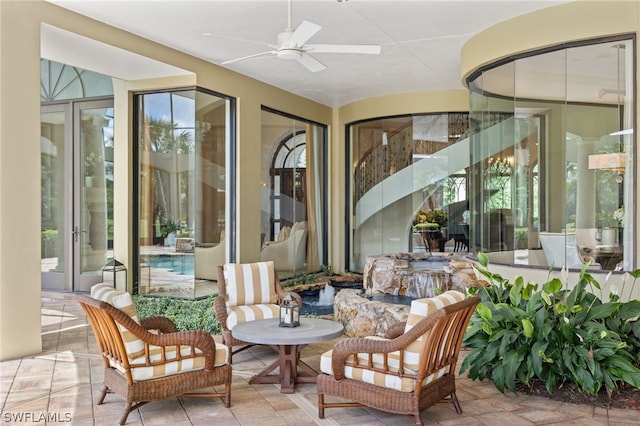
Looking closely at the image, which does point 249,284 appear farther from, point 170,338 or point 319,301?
point 319,301

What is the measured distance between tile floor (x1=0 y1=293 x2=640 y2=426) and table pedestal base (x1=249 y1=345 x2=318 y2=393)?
0.06 metres

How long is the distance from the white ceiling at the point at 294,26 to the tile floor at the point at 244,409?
323 cm

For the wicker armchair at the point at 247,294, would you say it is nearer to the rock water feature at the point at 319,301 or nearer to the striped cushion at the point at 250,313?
the striped cushion at the point at 250,313

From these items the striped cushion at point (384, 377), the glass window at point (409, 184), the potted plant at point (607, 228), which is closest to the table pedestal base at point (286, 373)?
the striped cushion at point (384, 377)

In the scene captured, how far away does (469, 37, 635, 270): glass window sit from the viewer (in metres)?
5.58

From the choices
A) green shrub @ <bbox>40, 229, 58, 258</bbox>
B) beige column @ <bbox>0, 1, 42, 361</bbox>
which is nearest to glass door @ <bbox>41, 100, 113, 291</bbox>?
green shrub @ <bbox>40, 229, 58, 258</bbox>

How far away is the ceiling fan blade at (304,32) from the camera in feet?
13.6

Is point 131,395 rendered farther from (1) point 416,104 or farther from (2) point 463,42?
(1) point 416,104

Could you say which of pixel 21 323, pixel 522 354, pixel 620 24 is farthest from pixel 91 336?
pixel 620 24

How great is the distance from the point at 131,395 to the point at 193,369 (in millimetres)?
432

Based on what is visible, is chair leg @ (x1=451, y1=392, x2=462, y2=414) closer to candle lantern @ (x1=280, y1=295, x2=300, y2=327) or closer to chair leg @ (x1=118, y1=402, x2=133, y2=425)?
candle lantern @ (x1=280, y1=295, x2=300, y2=327)

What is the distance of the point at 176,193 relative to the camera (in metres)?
7.86

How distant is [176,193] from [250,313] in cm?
329

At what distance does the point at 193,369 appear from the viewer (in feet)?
12.2
